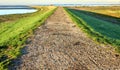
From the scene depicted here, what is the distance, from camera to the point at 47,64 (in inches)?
449

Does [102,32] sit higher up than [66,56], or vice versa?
[66,56]

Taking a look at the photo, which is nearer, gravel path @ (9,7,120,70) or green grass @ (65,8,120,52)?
gravel path @ (9,7,120,70)

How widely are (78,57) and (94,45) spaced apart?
306 centimetres

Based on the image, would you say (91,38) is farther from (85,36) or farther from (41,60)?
(41,60)

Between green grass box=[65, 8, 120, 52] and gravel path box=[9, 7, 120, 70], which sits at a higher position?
gravel path box=[9, 7, 120, 70]

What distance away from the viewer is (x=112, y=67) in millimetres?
11250

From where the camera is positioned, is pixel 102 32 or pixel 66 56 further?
pixel 102 32

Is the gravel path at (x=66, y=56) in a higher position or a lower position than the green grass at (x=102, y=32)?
higher

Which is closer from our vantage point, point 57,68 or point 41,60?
point 57,68

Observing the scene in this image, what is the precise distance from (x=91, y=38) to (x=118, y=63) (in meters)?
5.79


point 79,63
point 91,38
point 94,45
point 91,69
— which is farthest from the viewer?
point 91,38

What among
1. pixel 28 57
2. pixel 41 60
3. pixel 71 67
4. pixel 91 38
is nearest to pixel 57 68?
pixel 71 67

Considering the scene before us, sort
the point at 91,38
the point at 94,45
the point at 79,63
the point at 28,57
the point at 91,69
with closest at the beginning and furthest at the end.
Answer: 1. the point at 91,69
2. the point at 79,63
3. the point at 28,57
4. the point at 94,45
5. the point at 91,38

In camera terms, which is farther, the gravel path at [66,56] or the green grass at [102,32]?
the green grass at [102,32]
